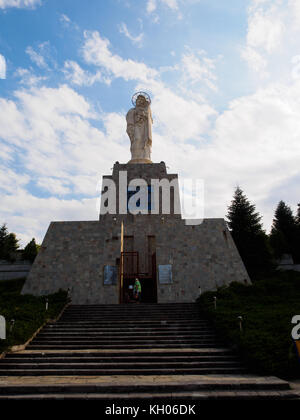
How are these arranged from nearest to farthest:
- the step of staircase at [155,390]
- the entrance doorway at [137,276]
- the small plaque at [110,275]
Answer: the step of staircase at [155,390]
the small plaque at [110,275]
the entrance doorway at [137,276]

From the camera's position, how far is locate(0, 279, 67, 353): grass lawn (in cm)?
895

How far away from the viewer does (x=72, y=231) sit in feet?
54.3

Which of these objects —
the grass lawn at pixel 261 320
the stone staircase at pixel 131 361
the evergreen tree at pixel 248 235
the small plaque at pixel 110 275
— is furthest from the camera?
the evergreen tree at pixel 248 235

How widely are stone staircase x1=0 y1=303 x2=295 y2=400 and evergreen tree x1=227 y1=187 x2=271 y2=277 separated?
921 cm

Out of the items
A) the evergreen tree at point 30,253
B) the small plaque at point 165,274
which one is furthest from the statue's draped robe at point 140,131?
the evergreen tree at point 30,253

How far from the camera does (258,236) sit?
21.0 meters

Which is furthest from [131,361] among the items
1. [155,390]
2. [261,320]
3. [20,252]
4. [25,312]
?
[20,252]

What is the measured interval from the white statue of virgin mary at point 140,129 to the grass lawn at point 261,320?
12.1m

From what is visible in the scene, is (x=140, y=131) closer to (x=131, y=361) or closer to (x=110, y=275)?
(x=110, y=275)

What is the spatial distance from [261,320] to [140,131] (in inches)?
671

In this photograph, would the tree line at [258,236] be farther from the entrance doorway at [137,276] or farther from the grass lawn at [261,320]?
the entrance doorway at [137,276]

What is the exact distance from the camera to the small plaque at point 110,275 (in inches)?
581

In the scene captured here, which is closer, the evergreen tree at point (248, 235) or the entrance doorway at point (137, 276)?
the entrance doorway at point (137, 276)

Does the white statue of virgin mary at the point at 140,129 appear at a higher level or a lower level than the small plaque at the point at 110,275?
higher
